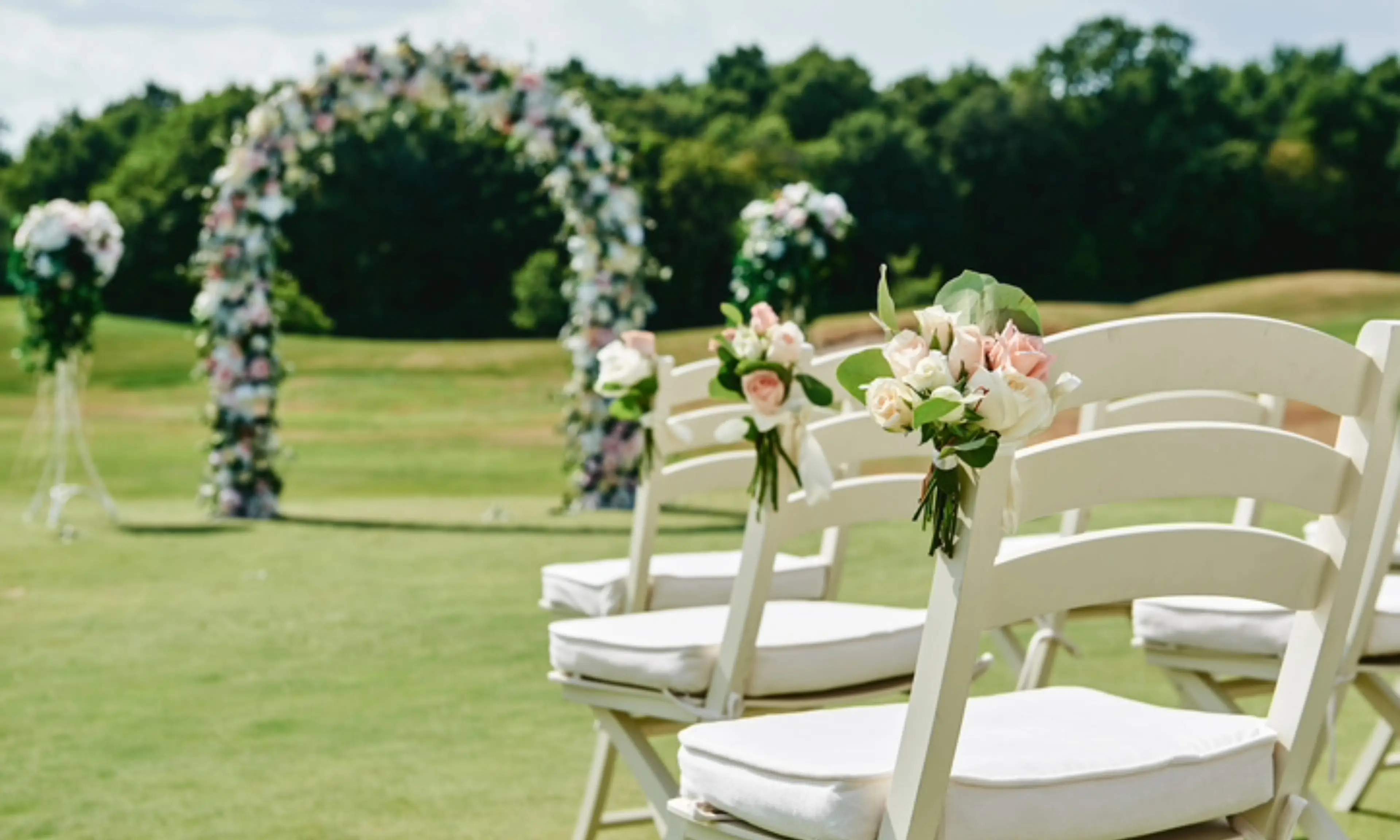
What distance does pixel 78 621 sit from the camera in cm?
627

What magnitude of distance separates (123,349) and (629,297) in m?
16.7

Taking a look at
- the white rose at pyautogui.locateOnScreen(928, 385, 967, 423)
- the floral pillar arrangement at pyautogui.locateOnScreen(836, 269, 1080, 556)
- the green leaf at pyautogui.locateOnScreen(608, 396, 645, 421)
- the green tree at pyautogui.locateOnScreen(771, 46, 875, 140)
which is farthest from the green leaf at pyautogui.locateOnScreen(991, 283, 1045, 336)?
the green tree at pyautogui.locateOnScreen(771, 46, 875, 140)

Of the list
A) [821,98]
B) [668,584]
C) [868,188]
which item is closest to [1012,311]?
[668,584]

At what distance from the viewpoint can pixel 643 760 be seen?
8.59 ft

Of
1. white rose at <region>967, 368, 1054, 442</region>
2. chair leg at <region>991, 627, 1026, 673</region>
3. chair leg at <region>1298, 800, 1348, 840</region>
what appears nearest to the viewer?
white rose at <region>967, 368, 1054, 442</region>

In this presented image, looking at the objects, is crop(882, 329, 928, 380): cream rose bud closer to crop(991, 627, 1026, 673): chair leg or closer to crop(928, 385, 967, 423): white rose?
crop(928, 385, 967, 423): white rose

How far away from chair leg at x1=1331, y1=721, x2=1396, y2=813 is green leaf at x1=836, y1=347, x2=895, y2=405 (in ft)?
7.14

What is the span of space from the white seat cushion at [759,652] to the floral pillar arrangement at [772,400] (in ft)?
0.88

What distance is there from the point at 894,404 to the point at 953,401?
8cm

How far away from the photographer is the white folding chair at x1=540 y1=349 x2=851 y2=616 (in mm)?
3049

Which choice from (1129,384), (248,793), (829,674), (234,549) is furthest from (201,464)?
(1129,384)

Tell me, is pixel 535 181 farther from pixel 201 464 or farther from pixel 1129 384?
pixel 1129 384

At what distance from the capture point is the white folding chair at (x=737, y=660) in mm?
2551

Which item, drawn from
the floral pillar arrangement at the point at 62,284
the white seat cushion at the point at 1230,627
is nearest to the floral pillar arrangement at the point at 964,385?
the white seat cushion at the point at 1230,627
